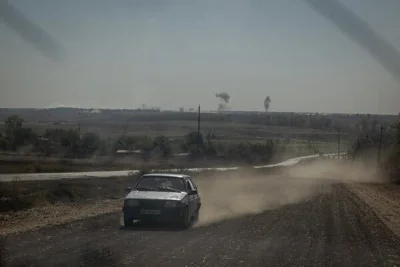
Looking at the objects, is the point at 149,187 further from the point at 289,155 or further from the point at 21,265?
the point at 289,155

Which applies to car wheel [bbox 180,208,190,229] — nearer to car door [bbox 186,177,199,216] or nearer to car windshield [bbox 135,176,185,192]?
car door [bbox 186,177,199,216]

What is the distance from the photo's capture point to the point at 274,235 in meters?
14.5

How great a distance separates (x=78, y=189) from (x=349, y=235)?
65.5ft

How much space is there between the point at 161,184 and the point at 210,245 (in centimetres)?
546

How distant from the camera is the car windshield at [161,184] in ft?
56.2

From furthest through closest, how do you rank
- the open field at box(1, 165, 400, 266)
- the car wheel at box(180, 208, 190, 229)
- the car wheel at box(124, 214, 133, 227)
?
1. the car wheel at box(180, 208, 190, 229)
2. the car wheel at box(124, 214, 133, 227)
3. the open field at box(1, 165, 400, 266)

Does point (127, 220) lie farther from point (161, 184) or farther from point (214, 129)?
point (214, 129)

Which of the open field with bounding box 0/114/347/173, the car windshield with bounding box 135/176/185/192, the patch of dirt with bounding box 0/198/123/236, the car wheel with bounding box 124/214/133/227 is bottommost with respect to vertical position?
the open field with bounding box 0/114/347/173

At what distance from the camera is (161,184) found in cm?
1741

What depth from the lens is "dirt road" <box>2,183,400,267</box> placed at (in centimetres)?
1012

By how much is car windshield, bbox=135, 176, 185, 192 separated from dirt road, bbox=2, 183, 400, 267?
1333 millimetres

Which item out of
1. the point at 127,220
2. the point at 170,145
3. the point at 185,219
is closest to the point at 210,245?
the point at 185,219

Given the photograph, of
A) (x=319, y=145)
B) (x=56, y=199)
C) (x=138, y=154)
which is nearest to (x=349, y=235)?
(x=56, y=199)

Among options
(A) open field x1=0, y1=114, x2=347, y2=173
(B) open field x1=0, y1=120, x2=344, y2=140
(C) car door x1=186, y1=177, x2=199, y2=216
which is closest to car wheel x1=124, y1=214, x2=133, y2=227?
(C) car door x1=186, y1=177, x2=199, y2=216
